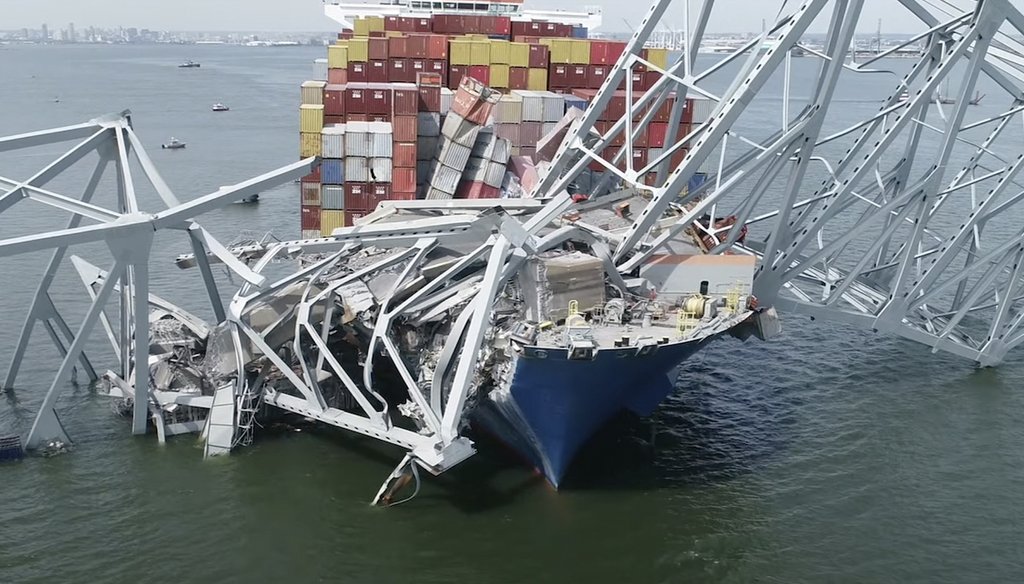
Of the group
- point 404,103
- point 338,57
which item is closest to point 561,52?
point 338,57

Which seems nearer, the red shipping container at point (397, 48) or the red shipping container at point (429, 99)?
the red shipping container at point (429, 99)

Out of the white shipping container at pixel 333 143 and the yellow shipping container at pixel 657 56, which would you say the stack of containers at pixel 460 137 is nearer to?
the white shipping container at pixel 333 143

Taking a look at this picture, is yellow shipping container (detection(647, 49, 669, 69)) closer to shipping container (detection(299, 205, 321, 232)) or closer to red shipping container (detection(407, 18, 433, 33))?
shipping container (detection(299, 205, 321, 232))

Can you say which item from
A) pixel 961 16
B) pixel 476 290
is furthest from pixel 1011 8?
pixel 476 290

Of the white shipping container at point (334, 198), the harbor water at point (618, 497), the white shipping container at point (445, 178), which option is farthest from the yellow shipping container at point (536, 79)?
the harbor water at point (618, 497)

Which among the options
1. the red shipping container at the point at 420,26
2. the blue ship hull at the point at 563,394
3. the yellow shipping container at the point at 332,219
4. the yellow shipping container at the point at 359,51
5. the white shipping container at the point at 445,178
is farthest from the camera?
the red shipping container at the point at 420,26

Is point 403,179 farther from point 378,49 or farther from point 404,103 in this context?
point 378,49

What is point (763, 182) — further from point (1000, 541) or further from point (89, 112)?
point (89, 112)
